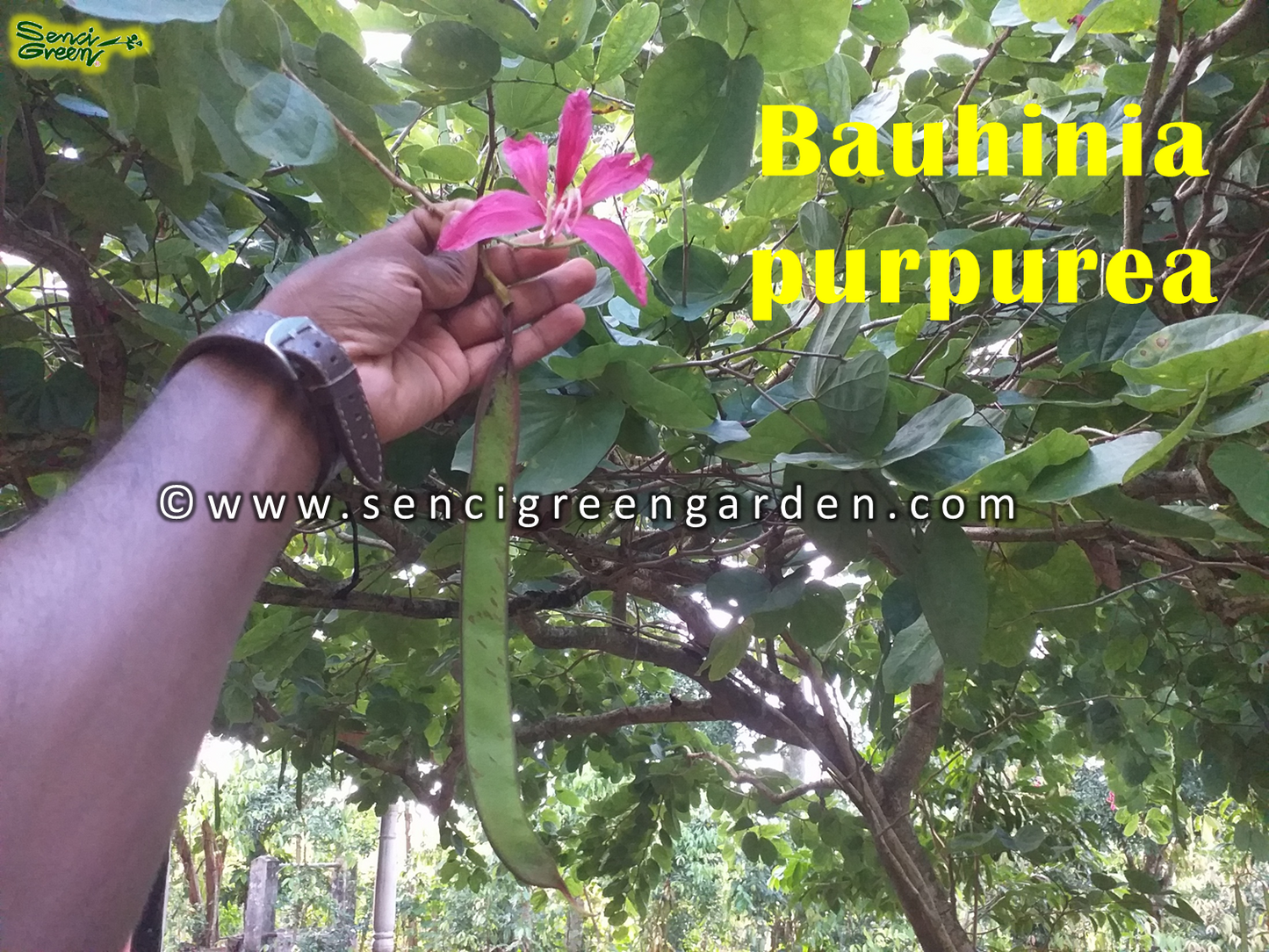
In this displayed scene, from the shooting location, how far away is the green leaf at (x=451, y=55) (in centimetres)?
55

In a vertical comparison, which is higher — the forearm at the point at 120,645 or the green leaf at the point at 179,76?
the green leaf at the point at 179,76

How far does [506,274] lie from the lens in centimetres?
56

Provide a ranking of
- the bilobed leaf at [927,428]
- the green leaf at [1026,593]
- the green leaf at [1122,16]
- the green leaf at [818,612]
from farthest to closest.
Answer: the green leaf at [818,612]
the green leaf at [1026,593]
the green leaf at [1122,16]
the bilobed leaf at [927,428]

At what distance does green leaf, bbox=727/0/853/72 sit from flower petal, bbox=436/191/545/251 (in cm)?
18

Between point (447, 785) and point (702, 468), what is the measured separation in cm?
110

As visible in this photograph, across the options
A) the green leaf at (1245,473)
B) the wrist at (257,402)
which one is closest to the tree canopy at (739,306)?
the green leaf at (1245,473)

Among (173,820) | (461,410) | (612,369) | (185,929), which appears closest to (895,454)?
(612,369)

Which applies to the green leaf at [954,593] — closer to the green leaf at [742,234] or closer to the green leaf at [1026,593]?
the green leaf at [1026,593]

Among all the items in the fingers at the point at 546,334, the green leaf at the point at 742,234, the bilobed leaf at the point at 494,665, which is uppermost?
the green leaf at the point at 742,234

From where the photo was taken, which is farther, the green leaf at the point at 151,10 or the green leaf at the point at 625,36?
the green leaf at the point at 625,36

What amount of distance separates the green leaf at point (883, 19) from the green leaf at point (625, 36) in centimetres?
26

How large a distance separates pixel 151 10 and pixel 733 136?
330 mm

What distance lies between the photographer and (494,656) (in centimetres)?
42

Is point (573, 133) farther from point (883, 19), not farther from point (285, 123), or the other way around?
point (883, 19)
